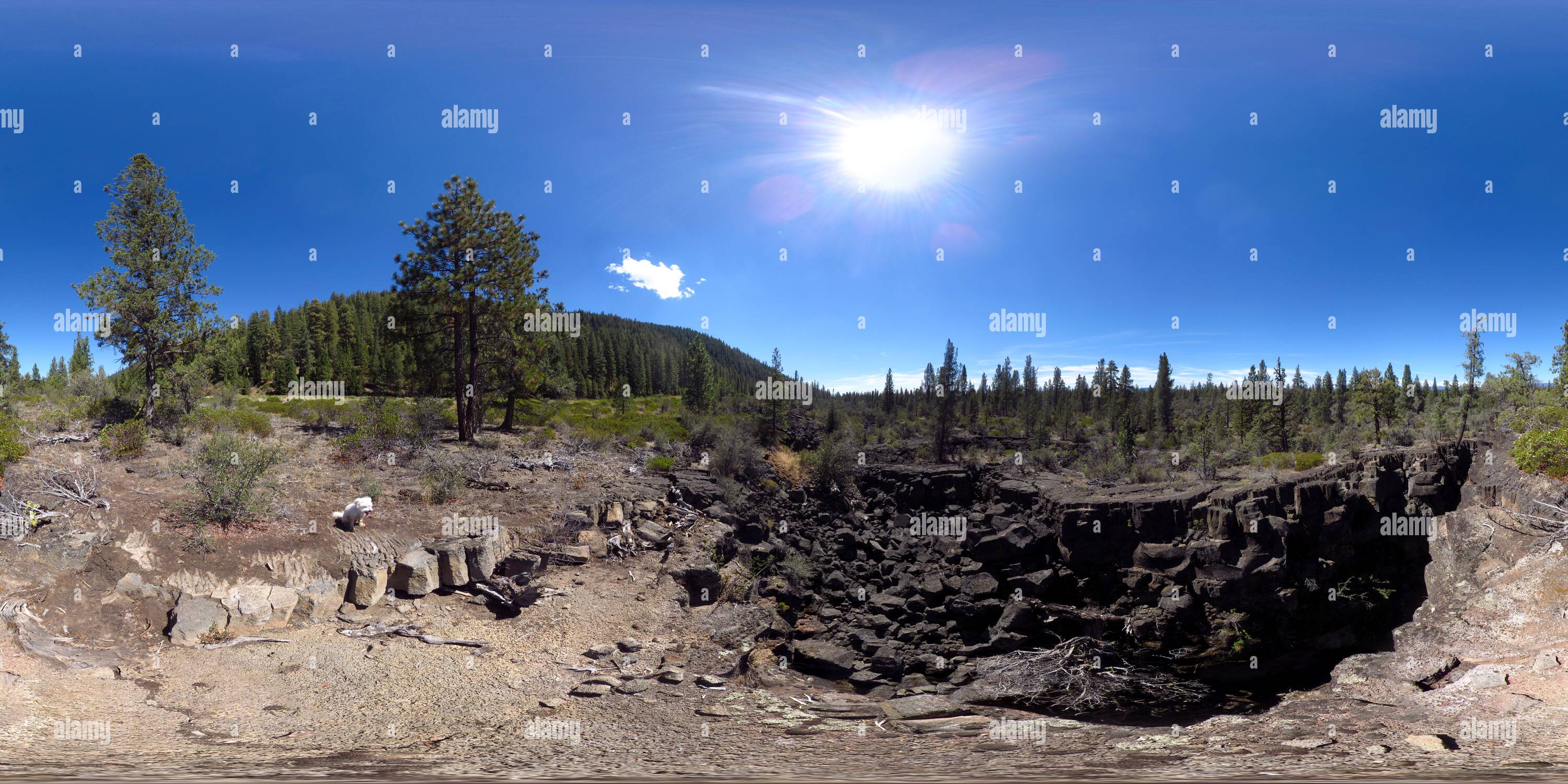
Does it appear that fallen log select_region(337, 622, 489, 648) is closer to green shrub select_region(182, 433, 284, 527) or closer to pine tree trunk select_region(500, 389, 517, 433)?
green shrub select_region(182, 433, 284, 527)

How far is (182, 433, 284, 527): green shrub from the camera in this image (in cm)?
988

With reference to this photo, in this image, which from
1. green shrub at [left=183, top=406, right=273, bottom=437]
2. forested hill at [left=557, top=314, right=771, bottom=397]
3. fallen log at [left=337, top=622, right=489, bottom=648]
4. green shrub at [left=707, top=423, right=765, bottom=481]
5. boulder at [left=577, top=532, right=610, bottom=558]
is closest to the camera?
fallen log at [left=337, top=622, right=489, bottom=648]

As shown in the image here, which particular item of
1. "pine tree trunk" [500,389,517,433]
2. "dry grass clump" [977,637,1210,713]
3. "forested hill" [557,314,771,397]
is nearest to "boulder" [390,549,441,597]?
"dry grass clump" [977,637,1210,713]

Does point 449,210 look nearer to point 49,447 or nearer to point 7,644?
point 49,447

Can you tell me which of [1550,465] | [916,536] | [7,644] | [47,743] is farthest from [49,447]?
[1550,465]

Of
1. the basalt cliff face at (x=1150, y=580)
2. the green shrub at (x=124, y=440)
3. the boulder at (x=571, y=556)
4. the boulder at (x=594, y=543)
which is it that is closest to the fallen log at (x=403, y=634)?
the boulder at (x=571, y=556)

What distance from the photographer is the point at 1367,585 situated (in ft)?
49.8

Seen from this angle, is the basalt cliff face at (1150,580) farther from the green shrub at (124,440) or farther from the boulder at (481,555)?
the green shrub at (124,440)

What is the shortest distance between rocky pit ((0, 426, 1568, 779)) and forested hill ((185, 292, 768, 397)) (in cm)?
786

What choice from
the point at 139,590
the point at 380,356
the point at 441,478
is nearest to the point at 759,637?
the point at 441,478

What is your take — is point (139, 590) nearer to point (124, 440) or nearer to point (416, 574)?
point (416, 574)

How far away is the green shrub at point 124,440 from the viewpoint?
13.4 metres

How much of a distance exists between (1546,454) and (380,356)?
8266cm

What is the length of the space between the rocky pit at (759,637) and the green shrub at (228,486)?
0.67 meters
